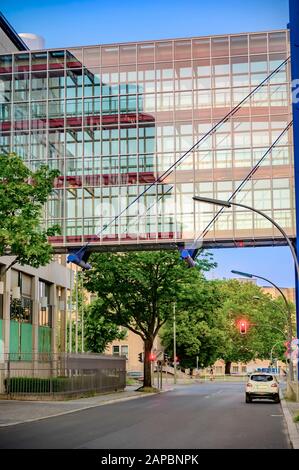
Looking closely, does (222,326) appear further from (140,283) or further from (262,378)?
(262,378)

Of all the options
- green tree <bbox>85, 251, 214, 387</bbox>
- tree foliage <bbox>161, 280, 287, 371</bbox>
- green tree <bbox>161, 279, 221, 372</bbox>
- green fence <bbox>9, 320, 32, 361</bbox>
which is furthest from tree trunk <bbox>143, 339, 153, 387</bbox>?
green tree <bbox>161, 279, 221, 372</bbox>

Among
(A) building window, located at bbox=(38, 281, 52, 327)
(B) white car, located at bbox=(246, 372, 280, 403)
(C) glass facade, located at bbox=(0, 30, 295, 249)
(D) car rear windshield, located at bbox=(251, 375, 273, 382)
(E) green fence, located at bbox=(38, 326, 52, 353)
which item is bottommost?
(B) white car, located at bbox=(246, 372, 280, 403)

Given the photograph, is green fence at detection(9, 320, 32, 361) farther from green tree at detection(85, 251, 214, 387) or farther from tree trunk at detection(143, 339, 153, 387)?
tree trunk at detection(143, 339, 153, 387)

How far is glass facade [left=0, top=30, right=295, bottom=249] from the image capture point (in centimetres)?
4388

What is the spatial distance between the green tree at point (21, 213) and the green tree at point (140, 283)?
68.5 feet

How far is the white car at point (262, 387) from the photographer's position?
38.5m

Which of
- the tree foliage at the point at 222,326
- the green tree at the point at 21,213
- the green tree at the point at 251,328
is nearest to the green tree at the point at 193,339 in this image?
the tree foliage at the point at 222,326

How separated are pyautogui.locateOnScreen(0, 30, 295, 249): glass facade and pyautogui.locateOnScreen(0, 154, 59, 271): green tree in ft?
36.1

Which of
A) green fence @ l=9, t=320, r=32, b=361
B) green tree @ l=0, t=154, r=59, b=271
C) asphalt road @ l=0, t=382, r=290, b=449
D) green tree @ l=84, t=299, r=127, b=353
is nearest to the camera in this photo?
asphalt road @ l=0, t=382, r=290, b=449

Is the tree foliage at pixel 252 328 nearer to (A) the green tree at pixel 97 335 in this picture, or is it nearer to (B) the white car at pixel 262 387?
(A) the green tree at pixel 97 335

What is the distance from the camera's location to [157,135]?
1793 inches

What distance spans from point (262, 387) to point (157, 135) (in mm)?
16358

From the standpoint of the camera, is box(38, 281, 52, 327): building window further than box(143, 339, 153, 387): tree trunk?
No

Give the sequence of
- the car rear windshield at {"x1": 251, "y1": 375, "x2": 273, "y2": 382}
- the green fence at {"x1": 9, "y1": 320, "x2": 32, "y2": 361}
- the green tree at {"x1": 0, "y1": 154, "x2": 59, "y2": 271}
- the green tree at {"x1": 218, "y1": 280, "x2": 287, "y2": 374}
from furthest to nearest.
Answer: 1. the green tree at {"x1": 218, "y1": 280, "x2": 287, "y2": 374}
2. the green fence at {"x1": 9, "y1": 320, "x2": 32, "y2": 361}
3. the car rear windshield at {"x1": 251, "y1": 375, "x2": 273, "y2": 382}
4. the green tree at {"x1": 0, "y1": 154, "x2": 59, "y2": 271}
